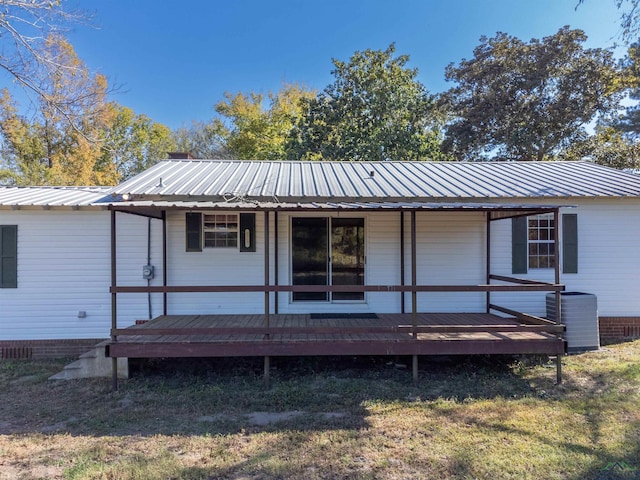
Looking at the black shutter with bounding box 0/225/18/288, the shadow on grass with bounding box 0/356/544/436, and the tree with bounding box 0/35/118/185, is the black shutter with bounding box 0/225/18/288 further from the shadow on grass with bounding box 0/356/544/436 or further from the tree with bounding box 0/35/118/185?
the tree with bounding box 0/35/118/185

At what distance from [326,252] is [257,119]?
62.8 feet

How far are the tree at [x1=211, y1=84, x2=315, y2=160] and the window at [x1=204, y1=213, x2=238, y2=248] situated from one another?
15.8 meters

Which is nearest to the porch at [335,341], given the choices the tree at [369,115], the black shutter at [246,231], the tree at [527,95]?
the black shutter at [246,231]

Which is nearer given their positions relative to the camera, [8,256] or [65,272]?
[8,256]

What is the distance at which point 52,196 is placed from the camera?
711 cm

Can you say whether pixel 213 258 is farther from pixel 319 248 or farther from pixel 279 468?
pixel 279 468

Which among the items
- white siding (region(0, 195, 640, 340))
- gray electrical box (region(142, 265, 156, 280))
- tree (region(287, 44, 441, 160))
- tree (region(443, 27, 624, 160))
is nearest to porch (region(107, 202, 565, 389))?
white siding (region(0, 195, 640, 340))

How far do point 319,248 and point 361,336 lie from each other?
7.05ft

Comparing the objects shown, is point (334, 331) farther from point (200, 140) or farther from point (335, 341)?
point (200, 140)

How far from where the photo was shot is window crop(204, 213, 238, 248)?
23.5ft

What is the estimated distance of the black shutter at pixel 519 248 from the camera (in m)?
7.43

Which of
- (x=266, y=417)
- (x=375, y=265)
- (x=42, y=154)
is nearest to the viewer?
(x=266, y=417)

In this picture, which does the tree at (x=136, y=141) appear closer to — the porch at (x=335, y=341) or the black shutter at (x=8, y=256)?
the black shutter at (x=8, y=256)

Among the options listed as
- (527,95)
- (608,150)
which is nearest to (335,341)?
(527,95)
